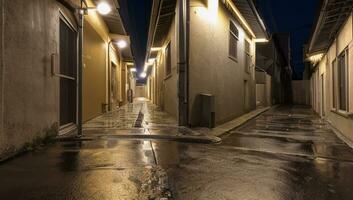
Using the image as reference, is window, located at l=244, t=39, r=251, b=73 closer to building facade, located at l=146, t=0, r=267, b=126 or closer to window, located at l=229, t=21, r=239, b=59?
building facade, located at l=146, t=0, r=267, b=126

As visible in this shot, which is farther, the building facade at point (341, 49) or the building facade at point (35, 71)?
the building facade at point (341, 49)

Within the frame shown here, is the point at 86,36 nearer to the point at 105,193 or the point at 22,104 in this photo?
the point at 22,104

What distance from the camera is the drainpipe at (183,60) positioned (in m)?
10.9

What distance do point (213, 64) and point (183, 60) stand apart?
174 cm

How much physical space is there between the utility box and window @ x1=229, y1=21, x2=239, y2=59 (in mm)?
4593

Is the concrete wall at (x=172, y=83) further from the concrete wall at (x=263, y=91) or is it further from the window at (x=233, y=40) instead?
the concrete wall at (x=263, y=91)

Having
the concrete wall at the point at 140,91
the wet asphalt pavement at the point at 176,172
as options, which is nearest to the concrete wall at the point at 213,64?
the wet asphalt pavement at the point at 176,172

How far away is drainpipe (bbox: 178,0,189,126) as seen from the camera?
35.8ft

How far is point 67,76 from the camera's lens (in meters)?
9.22

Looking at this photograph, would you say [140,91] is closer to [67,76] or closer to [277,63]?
[277,63]

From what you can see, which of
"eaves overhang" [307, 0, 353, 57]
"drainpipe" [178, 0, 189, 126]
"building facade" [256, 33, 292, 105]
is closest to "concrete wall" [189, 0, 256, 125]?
"drainpipe" [178, 0, 189, 126]

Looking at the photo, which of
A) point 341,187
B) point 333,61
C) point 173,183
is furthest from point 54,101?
point 333,61

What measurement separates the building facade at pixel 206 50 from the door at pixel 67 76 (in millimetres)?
3218

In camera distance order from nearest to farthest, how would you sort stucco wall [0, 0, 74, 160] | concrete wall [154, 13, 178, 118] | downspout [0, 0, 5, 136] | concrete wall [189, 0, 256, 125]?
1. downspout [0, 0, 5, 136]
2. stucco wall [0, 0, 74, 160]
3. concrete wall [189, 0, 256, 125]
4. concrete wall [154, 13, 178, 118]
